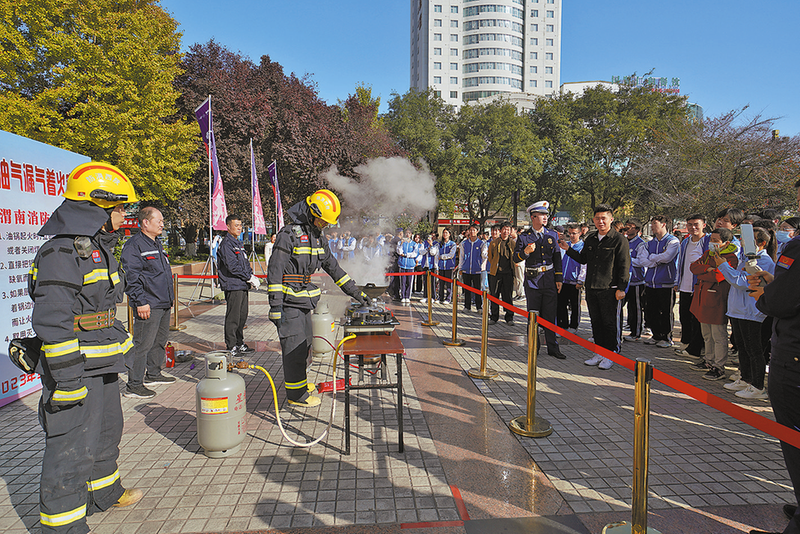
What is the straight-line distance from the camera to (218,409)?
342 centimetres

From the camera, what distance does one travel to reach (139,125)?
14.9 m

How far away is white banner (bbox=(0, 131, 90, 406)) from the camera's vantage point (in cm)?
452

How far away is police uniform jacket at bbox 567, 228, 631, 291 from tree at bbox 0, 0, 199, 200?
1482 centimetres

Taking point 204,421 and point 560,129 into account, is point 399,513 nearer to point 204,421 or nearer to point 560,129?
point 204,421

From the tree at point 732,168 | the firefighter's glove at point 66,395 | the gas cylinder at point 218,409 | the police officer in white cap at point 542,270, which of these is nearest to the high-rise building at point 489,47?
the tree at point 732,168

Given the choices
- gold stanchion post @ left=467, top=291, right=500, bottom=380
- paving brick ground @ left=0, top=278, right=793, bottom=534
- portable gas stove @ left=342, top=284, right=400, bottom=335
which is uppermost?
portable gas stove @ left=342, top=284, right=400, bottom=335

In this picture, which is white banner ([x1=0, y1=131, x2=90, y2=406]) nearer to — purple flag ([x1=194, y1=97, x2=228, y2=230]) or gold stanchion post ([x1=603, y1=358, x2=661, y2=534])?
purple flag ([x1=194, y1=97, x2=228, y2=230])

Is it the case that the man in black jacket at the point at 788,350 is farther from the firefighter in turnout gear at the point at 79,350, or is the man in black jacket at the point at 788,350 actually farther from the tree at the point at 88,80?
the tree at the point at 88,80

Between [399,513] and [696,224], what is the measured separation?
6179mm

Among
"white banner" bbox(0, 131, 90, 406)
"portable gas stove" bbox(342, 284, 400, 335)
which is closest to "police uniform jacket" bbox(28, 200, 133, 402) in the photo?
"portable gas stove" bbox(342, 284, 400, 335)

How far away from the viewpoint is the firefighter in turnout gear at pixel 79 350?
2.35m

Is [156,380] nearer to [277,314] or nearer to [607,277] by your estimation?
[277,314]

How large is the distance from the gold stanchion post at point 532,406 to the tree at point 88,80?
1495 centimetres

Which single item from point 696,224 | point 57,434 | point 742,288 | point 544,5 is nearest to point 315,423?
point 57,434
